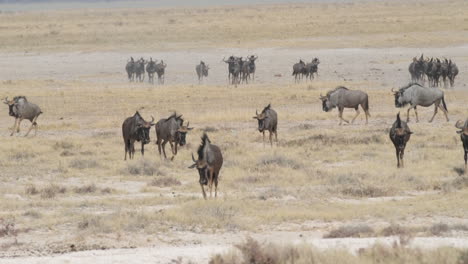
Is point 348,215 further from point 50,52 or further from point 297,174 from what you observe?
point 50,52

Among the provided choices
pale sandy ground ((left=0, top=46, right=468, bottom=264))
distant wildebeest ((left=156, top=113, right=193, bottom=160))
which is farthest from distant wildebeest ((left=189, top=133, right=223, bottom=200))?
pale sandy ground ((left=0, top=46, right=468, bottom=264))

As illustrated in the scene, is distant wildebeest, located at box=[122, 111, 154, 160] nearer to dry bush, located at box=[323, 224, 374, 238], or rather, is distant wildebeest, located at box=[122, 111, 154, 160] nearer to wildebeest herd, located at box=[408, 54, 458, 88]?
dry bush, located at box=[323, 224, 374, 238]

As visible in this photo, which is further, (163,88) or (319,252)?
(163,88)

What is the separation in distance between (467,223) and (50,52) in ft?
179

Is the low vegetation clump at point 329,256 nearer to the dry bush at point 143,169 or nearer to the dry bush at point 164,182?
the dry bush at point 164,182

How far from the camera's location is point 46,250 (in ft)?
42.4

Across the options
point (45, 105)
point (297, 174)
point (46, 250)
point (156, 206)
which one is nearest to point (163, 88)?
point (45, 105)

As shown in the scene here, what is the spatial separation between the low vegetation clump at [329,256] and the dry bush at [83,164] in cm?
1044

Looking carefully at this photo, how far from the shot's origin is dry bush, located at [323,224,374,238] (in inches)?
516

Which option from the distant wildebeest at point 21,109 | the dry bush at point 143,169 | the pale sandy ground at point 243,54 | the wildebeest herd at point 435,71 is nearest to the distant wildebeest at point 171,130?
the dry bush at point 143,169

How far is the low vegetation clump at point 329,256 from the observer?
10.6 meters

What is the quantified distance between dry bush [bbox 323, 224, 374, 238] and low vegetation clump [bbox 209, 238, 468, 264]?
86.4 inches

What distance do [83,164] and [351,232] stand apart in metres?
9.13

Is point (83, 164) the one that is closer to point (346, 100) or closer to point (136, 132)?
point (136, 132)
